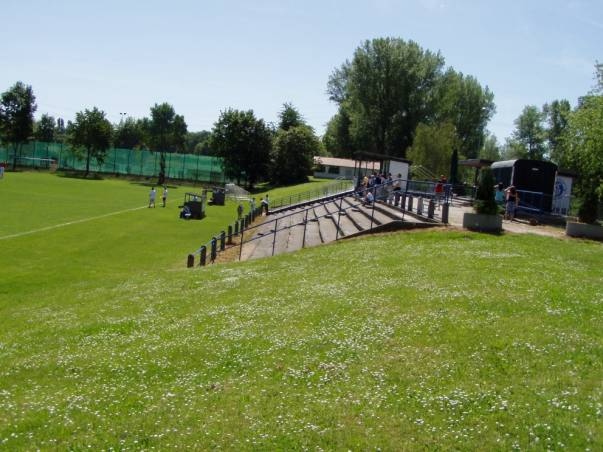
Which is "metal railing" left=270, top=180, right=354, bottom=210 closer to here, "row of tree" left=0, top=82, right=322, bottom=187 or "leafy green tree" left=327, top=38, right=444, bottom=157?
"leafy green tree" left=327, top=38, right=444, bottom=157

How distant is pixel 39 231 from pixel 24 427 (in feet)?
85.5

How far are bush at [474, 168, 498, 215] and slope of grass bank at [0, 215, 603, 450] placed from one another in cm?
639

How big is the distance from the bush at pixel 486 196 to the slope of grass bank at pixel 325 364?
6.39 meters

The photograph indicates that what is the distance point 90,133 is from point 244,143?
1219 inches

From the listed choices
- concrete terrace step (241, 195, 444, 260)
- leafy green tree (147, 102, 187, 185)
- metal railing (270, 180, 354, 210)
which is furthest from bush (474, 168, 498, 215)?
leafy green tree (147, 102, 187, 185)

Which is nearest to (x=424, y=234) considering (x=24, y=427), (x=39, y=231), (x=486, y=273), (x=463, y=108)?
(x=486, y=273)

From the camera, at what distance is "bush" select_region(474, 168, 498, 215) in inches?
884

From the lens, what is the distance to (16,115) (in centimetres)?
10744

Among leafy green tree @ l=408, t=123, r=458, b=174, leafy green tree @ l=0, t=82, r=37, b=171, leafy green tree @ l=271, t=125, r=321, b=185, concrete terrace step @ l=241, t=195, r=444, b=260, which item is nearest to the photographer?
concrete terrace step @ l=241, t=195, r=444, b=260

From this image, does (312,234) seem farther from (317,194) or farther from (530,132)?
(530,132)

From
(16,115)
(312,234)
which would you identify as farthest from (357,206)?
(16,115)

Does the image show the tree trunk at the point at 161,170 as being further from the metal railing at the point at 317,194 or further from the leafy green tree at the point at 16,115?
the metal railing at the point at 317,194

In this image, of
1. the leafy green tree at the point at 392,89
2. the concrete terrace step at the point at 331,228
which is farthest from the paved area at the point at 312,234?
the leafy green tree at the point at 392,89

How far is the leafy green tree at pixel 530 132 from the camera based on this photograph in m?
107
